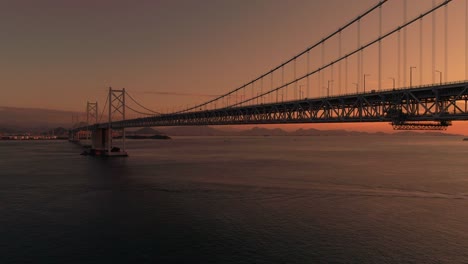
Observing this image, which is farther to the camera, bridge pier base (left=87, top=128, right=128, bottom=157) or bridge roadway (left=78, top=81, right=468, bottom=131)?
bridge pier base (left=87, top=128, right=128, bottom=157)

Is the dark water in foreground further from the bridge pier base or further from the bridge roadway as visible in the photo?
the bridge pier base

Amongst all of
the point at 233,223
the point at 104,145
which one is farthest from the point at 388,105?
Answer: the point at 104,145

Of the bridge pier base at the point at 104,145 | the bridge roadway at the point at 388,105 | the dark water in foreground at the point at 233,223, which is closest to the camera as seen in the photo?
the dark water in foreground at the point at 233,223

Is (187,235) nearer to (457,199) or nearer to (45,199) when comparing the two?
(45,199)

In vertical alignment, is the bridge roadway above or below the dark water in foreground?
above

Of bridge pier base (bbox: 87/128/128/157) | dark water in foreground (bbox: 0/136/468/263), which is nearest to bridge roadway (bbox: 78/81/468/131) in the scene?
dark water in foreground (bbox: 0/136/468/263)

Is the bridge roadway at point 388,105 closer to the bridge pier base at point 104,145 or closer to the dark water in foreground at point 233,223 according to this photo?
the dark water in foreground at point 233,223

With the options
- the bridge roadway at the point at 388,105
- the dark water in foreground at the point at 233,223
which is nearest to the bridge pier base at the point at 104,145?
the bridge roadway at the point at 388,105

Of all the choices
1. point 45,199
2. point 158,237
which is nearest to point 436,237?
point 158,237

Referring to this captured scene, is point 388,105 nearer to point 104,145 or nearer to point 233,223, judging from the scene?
point 233,223

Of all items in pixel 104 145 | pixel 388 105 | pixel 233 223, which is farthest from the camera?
pixel 104 145

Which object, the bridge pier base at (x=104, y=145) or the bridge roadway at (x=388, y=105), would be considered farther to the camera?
the bridge pier base at (x=104, y=145)

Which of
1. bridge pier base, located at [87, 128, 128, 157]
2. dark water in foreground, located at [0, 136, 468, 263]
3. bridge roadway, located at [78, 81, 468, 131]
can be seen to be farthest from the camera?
bridge pier base, located at [87, 128, 128, 157]
